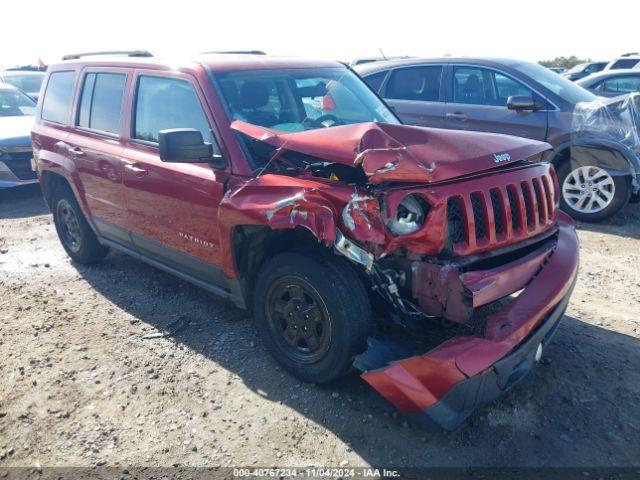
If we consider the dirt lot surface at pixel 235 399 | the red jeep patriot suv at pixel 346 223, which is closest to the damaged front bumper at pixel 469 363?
the red jeep patriot suv at pixel 346 223

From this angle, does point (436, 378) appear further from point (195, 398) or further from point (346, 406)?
point (195, 398)

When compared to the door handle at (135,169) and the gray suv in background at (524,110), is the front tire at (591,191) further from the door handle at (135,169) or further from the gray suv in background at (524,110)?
the door handle at (135,169)

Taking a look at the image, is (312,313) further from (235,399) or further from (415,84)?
(415,84)

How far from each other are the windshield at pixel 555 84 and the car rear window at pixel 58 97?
17.0 feet

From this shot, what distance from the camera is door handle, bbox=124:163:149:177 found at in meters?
3.82

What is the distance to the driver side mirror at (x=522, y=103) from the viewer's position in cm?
601

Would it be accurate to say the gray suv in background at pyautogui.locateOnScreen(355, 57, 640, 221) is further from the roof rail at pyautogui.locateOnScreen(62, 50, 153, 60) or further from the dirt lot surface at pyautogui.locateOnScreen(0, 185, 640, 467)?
the roof rail at pyautogui.locateOnScreen(62, 50, 153, 60)

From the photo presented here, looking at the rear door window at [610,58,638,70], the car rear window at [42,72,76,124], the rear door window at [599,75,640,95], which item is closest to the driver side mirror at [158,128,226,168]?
the car rear window at [42,72,76,124]

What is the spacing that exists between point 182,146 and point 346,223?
3.84 ft

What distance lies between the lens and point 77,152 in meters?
4.57

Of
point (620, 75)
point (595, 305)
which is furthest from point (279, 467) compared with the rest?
point (620, 75)

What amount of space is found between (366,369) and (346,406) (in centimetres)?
43

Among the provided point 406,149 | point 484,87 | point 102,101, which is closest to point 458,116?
point 484,87

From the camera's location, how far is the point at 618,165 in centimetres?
582
